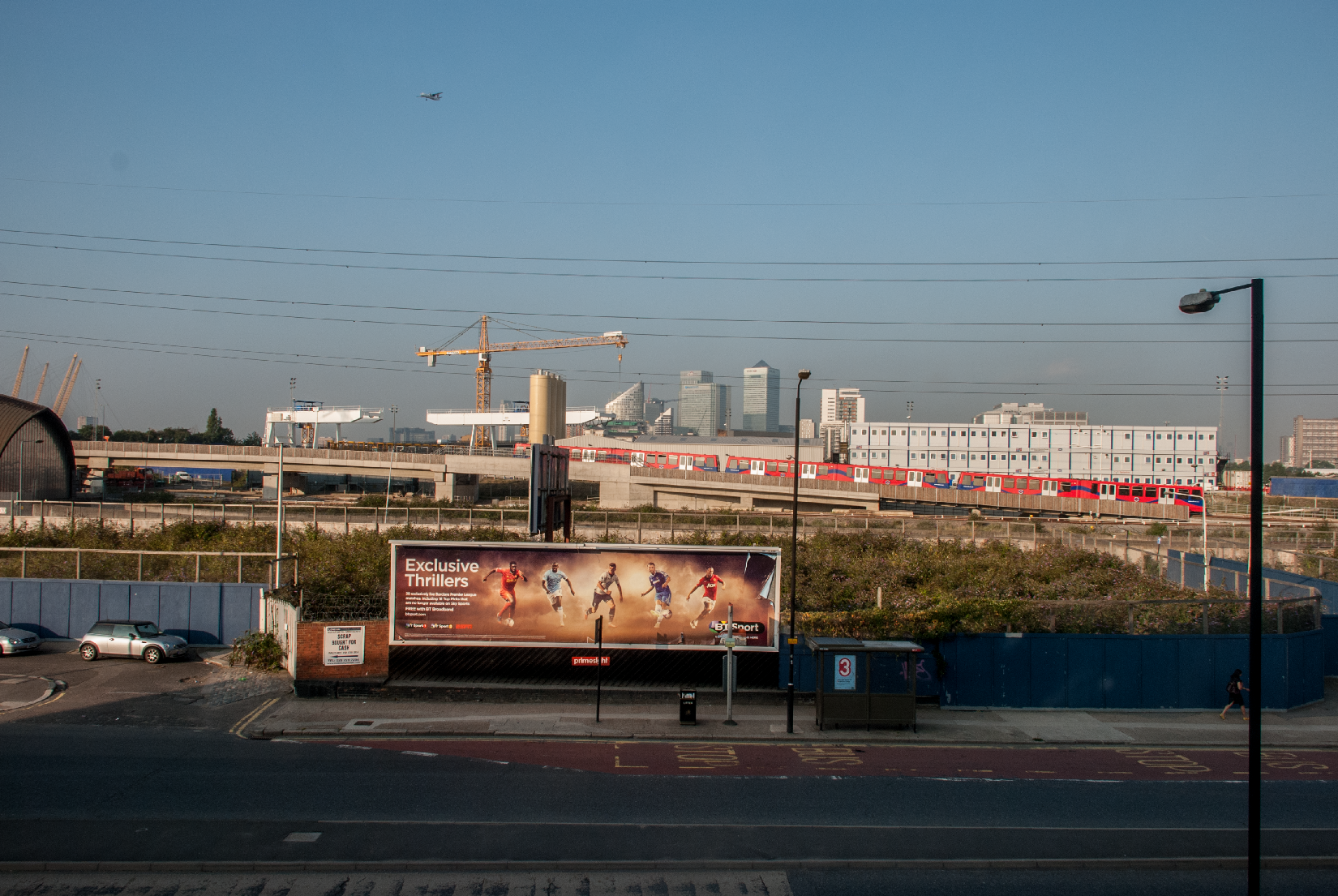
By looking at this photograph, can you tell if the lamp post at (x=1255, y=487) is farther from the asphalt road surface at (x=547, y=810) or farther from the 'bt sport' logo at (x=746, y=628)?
the 'bt sport' logo at (x=746, y=628)

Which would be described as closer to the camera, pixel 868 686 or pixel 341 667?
pixel 868 686

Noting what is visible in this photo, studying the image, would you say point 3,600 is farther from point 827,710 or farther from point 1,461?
point 1,461

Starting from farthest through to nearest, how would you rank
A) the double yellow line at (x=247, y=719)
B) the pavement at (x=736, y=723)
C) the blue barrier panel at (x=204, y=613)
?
the blue barrier panel at (x=204, y=613) → the pavement at (x=736, y=723) → the double yellow line at (x=247, y=719)

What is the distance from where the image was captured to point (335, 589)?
23891mm

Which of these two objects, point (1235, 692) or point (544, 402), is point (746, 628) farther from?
point (544, 402)

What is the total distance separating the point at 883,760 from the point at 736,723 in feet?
11.7

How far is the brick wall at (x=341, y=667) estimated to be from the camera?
67.2ft

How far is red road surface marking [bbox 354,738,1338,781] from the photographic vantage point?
15727 millimetres

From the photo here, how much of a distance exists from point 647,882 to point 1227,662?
18006 mm

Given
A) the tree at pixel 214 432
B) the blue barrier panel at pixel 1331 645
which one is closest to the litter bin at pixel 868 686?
the blue barrier panel at pixel 1331 645

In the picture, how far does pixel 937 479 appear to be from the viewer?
227ft

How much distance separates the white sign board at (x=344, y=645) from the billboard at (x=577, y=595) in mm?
837

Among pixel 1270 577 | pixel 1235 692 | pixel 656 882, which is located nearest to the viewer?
pixel 656 882

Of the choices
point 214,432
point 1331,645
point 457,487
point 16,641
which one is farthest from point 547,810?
point 214,432
